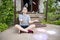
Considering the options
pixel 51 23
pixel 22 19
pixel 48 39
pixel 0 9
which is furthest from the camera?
pixel 51 23

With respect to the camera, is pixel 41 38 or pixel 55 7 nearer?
pixel 41 38

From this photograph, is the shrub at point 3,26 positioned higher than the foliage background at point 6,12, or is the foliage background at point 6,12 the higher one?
the foliage background at point 6,12

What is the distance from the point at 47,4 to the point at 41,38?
11.7 ft

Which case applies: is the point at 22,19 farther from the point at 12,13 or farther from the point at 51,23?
the point at 51,23

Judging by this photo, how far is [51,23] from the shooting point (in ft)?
28.5

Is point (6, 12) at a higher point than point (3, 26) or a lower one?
higher

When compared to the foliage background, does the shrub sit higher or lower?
lower

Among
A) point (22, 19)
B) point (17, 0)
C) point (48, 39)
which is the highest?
point (17, 0)

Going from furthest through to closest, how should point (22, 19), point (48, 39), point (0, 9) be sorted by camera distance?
point (0, 9), point (22, 19), point (48, 39)

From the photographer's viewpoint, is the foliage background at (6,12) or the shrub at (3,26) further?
the foliage background at (6,12)

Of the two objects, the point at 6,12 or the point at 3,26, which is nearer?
the point at 3,26

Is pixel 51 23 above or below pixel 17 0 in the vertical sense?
Answer: below

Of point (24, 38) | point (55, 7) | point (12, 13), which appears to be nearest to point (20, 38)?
point (24, 38)

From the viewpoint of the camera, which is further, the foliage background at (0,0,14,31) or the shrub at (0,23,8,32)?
the foliage background at (0,0,14,31)
